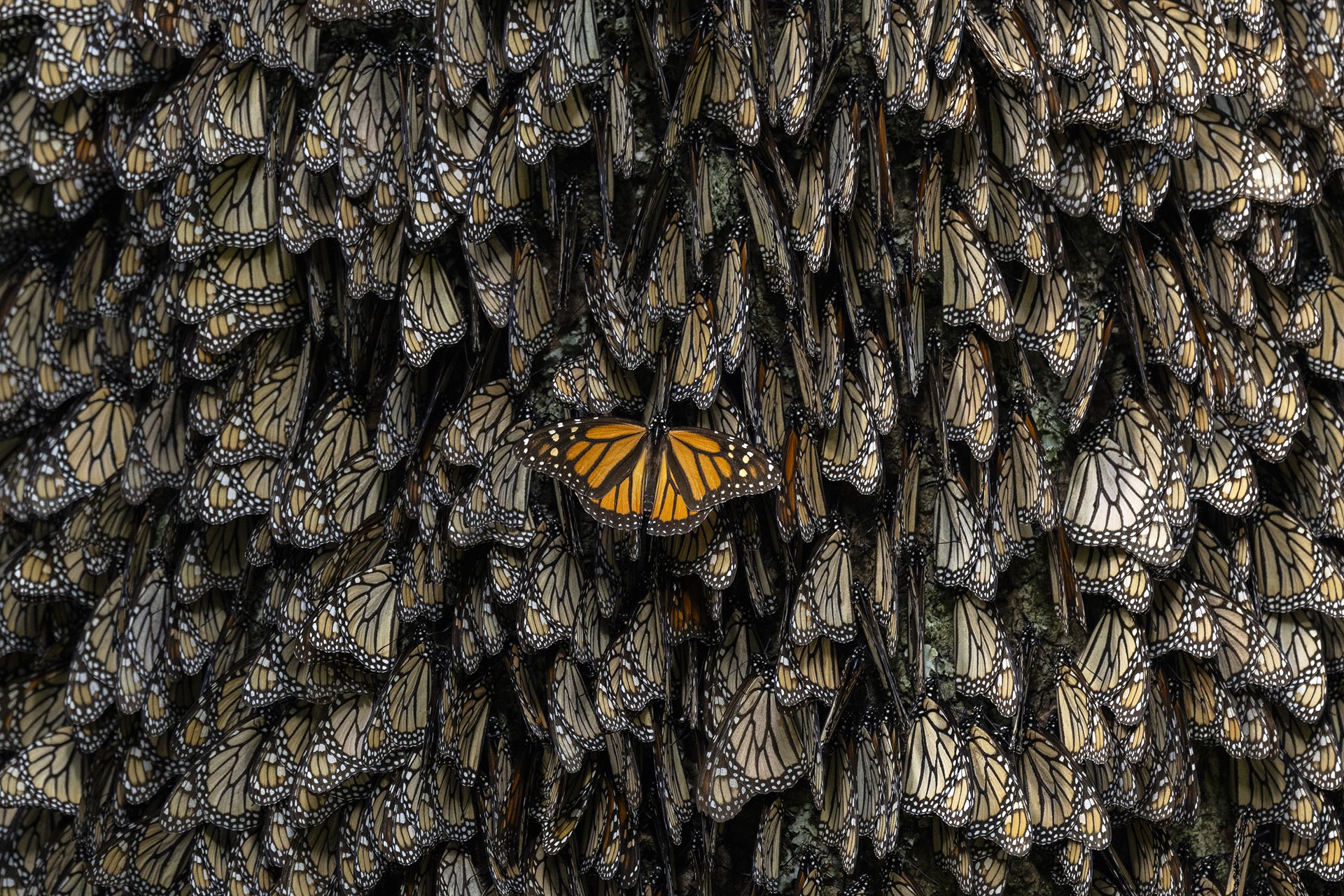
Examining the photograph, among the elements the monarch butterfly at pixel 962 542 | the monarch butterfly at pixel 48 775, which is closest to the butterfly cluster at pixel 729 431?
the monarch butterfly at pixel 962 542

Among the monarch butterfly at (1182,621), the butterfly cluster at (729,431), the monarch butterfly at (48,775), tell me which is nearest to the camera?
the butterfly cluster at (729,431)

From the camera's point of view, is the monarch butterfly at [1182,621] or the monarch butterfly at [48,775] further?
the monarch butterfly at [48,775]

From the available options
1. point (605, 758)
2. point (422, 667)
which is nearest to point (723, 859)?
point (605, 758)

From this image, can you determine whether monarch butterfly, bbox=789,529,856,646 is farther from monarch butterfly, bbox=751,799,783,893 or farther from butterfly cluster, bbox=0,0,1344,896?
monarch butterfly, bbox=751,799,783,893

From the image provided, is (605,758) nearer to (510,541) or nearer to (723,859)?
(723,859)

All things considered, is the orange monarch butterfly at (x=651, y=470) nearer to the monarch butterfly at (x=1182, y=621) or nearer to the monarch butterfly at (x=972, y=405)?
the monarch butterfly at (x=972, y=405)

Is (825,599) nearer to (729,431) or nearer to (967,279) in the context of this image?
(729,431)

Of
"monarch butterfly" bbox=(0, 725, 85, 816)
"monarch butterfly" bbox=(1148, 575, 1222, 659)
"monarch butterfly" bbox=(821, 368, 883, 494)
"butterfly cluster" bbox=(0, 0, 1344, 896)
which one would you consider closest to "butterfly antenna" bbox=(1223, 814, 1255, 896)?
"butterfly cluster" bbox=(0, 0, 1344, 896)
